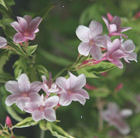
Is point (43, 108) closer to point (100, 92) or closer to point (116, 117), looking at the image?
A: point (100, 92)

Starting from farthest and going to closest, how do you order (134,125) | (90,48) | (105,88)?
(134,125), (105,88), (90,48)

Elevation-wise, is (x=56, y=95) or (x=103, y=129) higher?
(x=56, y=95)

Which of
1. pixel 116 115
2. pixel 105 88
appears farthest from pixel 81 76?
pixel 116 115

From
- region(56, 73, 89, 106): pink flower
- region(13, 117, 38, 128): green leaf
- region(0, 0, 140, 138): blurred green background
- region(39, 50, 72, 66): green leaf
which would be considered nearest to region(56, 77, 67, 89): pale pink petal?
region(56, 73, 89, 106): pink flower

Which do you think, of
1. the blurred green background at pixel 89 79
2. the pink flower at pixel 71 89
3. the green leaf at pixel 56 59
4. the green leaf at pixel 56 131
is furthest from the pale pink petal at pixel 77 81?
the green leaf at pixel 56 59

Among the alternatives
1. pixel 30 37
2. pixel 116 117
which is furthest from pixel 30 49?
pixel 116 117

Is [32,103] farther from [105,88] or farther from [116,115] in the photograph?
[116,115]
